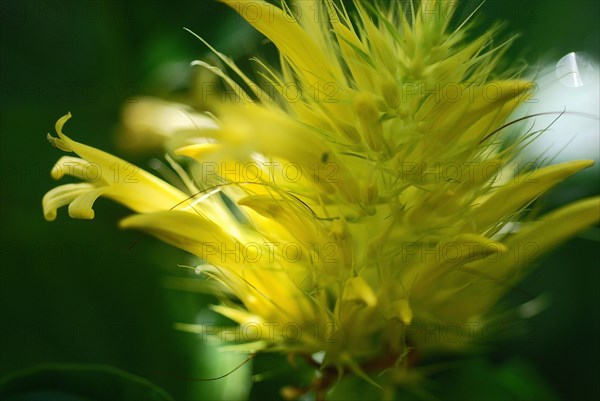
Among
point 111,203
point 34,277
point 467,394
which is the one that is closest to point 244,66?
point 111,203

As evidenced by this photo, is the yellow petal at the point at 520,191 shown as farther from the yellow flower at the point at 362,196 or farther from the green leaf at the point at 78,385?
the green leaf at the point at 78,385

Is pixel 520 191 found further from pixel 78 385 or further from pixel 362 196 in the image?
pixel 78 385

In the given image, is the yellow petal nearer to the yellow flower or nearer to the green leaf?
the yellow flower

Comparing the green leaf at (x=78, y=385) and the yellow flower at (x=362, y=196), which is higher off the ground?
the yellow flower at (x=362, y=196)

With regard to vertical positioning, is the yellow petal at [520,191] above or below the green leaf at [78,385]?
above

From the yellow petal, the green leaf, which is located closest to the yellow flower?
the yellow petal

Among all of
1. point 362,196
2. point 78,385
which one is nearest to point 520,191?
point 362,196

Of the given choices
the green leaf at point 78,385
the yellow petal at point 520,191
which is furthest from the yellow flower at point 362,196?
the green leaf at point 78,385

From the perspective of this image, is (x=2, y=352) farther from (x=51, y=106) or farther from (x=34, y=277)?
(x=51, y=106)
